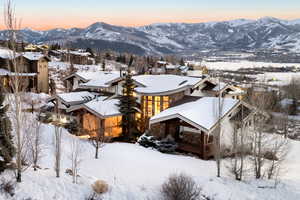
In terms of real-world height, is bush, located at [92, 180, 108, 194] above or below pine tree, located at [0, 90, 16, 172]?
below

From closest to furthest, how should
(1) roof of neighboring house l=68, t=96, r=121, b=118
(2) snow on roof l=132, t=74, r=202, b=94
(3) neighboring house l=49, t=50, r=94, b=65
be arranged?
(1) roof of neighboring house l=68, t=96, r=121, b=118, (2) snow on roof l=132, t=74, r=202, b=94, (3) neighboring house l=49, t=50, r=94, b=65

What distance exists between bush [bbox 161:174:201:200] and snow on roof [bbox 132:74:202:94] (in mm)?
14156

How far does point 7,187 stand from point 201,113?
15.2m

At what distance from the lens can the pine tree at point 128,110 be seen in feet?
88.4

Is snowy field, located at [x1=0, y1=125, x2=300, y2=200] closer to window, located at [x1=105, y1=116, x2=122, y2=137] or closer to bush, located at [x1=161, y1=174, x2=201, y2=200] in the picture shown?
bush, located at [x1=161, y1=174, x2=201, y2=200]

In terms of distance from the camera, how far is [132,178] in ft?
49.6

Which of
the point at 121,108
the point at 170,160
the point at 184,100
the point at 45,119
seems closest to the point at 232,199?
the point at 170,160

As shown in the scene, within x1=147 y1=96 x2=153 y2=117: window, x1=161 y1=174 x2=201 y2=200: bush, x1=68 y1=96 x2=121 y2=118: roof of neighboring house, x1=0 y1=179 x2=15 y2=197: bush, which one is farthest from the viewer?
x1=147 y1=96 x2=153 y2=117: window

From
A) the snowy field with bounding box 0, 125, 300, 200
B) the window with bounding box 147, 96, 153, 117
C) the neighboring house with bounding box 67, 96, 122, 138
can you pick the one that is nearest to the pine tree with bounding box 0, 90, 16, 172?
the snowy field with bounding box 0, 125, 300, 200

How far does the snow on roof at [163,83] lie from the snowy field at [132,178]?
7.77 meters

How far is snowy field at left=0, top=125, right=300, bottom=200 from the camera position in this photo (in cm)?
1217

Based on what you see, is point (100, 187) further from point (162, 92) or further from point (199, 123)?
point (162, 92)

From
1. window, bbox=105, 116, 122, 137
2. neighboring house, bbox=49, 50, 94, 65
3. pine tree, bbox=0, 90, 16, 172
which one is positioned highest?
neighboring house, bbox=49, 50, 94, 65

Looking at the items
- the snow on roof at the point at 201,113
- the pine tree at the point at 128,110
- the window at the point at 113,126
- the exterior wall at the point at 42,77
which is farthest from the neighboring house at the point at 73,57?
the snow on roof at the point at 201,113
